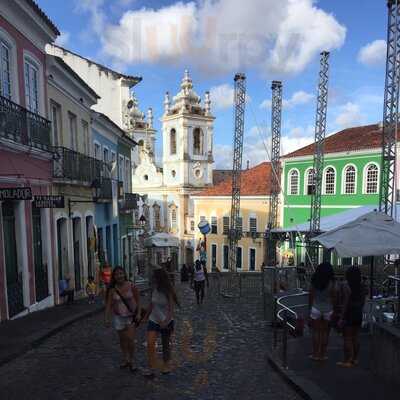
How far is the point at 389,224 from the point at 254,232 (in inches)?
1136

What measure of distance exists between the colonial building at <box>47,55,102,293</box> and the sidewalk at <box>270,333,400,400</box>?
7.60 metres

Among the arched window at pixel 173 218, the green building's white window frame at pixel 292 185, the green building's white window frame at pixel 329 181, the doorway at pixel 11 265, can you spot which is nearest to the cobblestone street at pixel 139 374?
the doorway at pixel 11 265

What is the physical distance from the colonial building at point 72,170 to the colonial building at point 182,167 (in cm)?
3408

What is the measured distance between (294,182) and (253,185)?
8.02m

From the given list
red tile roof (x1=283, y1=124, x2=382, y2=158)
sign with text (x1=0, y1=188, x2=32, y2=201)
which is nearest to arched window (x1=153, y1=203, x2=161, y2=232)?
red tile roof (x1=283, y1=124, x2=382, y2=158)

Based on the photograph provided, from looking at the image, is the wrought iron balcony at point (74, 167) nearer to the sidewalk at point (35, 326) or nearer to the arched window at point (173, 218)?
the sidewalk at point (35, 326)

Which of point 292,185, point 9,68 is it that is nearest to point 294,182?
point 292,185

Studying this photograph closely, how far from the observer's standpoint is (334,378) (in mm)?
5340

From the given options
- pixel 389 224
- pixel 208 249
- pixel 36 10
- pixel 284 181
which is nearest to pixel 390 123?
pixel 389 224

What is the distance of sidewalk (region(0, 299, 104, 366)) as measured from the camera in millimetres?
6590

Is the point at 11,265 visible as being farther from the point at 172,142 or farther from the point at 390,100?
the point at 172,142

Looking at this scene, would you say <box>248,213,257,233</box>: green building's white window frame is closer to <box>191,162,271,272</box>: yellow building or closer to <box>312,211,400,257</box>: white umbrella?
<box>191,162,271,272</box>: yellow building

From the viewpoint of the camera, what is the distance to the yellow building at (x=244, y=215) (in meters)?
37.8

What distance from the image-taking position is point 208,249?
143ft
